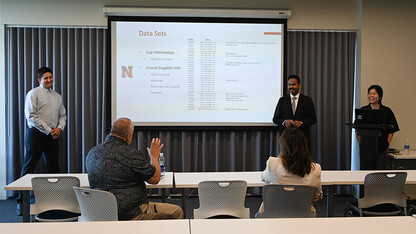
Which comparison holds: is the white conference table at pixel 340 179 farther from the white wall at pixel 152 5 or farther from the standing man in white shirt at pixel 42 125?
the standing man in white shirt at pixel 42 125

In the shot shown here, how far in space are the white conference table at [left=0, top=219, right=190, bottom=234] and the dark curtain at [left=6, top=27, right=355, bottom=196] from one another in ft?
12.3

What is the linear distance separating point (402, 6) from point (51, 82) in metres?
5.01

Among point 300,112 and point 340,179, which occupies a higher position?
point 300,112

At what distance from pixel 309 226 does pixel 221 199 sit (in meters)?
1.08

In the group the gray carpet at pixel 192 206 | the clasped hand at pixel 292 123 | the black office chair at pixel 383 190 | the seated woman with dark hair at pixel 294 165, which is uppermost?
the clasped hand at pixel 292 123

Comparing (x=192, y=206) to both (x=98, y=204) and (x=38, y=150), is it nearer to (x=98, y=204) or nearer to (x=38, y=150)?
(x=38, y=150)

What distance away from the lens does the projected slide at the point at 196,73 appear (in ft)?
19.4

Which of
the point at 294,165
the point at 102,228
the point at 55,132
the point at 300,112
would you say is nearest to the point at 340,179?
the point at 294,165

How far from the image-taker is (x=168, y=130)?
6.01 meters

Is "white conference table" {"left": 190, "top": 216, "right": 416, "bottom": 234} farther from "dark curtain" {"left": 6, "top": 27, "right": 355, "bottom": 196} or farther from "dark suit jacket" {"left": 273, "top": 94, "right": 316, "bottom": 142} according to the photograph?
"dark curtain" {"left": 6, "top": 27, "right": 355, "bottom": 196}

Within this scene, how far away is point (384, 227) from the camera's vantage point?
2240mm

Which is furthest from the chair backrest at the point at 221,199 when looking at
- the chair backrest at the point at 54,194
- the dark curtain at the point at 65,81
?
the dark curtain at the point at 65,81

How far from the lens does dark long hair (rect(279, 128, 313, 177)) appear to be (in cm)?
300

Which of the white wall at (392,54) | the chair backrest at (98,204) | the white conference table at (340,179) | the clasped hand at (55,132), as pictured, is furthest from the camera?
the white wall at (392,54)
